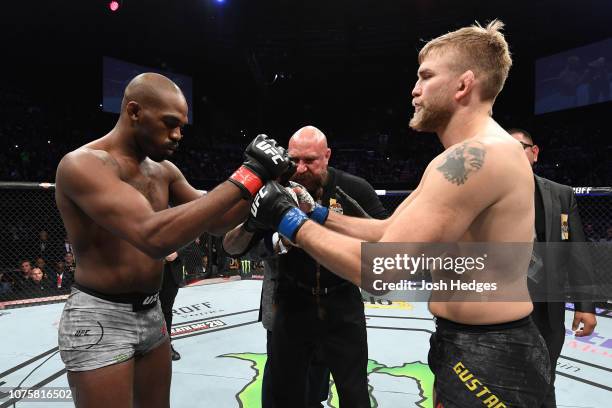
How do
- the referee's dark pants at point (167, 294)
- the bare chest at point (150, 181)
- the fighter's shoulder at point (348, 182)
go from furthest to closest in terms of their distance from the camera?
the referee's dark pants at point (167, 294)
the fighter's shoulder at point (348, 182)
the bare chest at point (150, 181)

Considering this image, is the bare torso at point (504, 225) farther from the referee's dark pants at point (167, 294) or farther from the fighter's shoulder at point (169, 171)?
the referee's dark pants at point (167, 294)

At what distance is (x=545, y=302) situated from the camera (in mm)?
2182

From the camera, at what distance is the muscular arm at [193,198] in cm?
185

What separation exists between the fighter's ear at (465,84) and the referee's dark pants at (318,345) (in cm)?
122

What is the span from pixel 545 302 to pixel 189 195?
2.01m

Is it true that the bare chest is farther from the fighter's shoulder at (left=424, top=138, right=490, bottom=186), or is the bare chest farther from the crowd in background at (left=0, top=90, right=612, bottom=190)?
the crowd in background at (left=0, top=90, right=612, bottom=190)

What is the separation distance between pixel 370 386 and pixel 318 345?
1.08 meters

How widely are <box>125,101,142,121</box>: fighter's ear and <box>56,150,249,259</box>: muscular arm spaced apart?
0.84 feet

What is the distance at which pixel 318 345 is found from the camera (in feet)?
7.02

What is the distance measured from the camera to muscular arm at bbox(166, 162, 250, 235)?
1854 mm

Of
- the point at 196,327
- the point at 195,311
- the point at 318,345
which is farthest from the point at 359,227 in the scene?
the point at 195,311

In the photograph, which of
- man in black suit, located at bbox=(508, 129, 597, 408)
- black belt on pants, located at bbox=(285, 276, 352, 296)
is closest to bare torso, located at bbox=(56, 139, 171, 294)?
black belt on pants, located at bbox=(285, 276, 352, 296)

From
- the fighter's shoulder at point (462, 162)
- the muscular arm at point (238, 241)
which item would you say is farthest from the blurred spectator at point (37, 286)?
the fighter's shoulder at point (462, 162)

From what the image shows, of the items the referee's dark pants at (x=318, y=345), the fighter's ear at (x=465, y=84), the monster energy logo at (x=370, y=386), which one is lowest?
the monster energy logo at (x=370, y=386)
